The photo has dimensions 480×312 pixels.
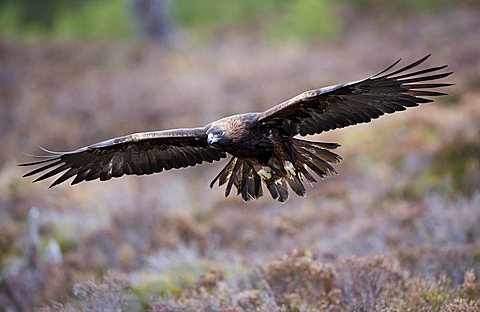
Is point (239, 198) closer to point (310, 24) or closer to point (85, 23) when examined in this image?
point (310, 24)

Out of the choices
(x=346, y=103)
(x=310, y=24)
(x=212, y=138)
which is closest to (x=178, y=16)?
(x=310, y=24)

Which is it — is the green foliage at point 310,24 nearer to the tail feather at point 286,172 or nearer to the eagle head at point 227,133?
the tail feather at point 286,172

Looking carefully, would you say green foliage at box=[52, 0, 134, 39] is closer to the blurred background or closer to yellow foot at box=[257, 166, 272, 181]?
the blurred background

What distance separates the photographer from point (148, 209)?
9.60 meters

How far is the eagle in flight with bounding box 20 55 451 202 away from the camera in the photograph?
17.9 feet

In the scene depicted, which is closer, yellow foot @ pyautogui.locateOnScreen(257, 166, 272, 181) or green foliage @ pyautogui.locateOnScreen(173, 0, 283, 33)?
yellow foot @ pyautogui.locateOnScreen(257, 166, 272, 181)

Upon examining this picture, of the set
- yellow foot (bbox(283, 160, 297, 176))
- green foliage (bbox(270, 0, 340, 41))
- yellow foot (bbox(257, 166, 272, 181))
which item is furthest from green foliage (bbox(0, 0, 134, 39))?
yellow foot (bbox(283, 160, 297, 176))

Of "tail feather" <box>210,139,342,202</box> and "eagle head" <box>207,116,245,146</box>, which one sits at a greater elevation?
"eagle head" <box>207,116,245,146</box>

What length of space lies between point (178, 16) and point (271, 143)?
19.9 metres

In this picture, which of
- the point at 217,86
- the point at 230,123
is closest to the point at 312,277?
the point at 230,123

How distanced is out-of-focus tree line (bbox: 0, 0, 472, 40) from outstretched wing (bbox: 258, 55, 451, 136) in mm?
10919

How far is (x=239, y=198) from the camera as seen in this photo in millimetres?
10438

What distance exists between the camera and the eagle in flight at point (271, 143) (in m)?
5.45

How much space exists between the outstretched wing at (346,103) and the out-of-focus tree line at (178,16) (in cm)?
1092
